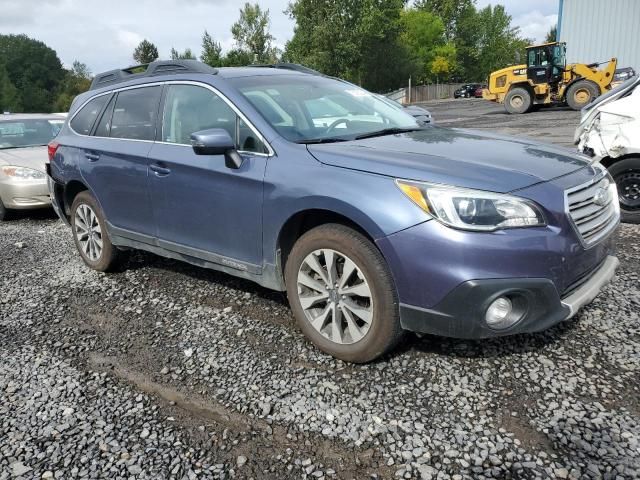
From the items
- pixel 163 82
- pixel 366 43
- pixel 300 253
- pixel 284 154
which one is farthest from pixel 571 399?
pixel 366 43

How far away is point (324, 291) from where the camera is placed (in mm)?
3152

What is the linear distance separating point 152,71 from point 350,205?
247cm

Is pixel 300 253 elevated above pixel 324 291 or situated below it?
above

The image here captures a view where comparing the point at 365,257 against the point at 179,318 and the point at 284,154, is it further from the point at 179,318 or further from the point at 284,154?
the point at 179,318

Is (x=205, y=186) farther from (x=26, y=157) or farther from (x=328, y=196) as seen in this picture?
(x=26, y=157)

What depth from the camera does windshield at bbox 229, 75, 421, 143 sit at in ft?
11.5

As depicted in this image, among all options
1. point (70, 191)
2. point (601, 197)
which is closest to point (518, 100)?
point (70, 191)

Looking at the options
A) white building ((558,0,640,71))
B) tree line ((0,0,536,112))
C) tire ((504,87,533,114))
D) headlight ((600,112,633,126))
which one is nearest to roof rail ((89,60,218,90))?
headlight ((600,112,633,126))

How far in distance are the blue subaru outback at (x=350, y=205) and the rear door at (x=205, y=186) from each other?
1 cm

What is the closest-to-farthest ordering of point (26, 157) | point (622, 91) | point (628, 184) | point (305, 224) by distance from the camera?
point (305, 224)
point (628, 184)
point (622, 91)
point (26, 157)

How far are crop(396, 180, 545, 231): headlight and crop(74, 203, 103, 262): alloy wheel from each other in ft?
11.1

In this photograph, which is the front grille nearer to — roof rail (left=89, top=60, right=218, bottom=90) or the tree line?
roof rail (left=89, top=60, right=218, bottom=90)

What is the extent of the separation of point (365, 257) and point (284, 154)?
0.85 m

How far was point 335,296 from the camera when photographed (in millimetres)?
3100
